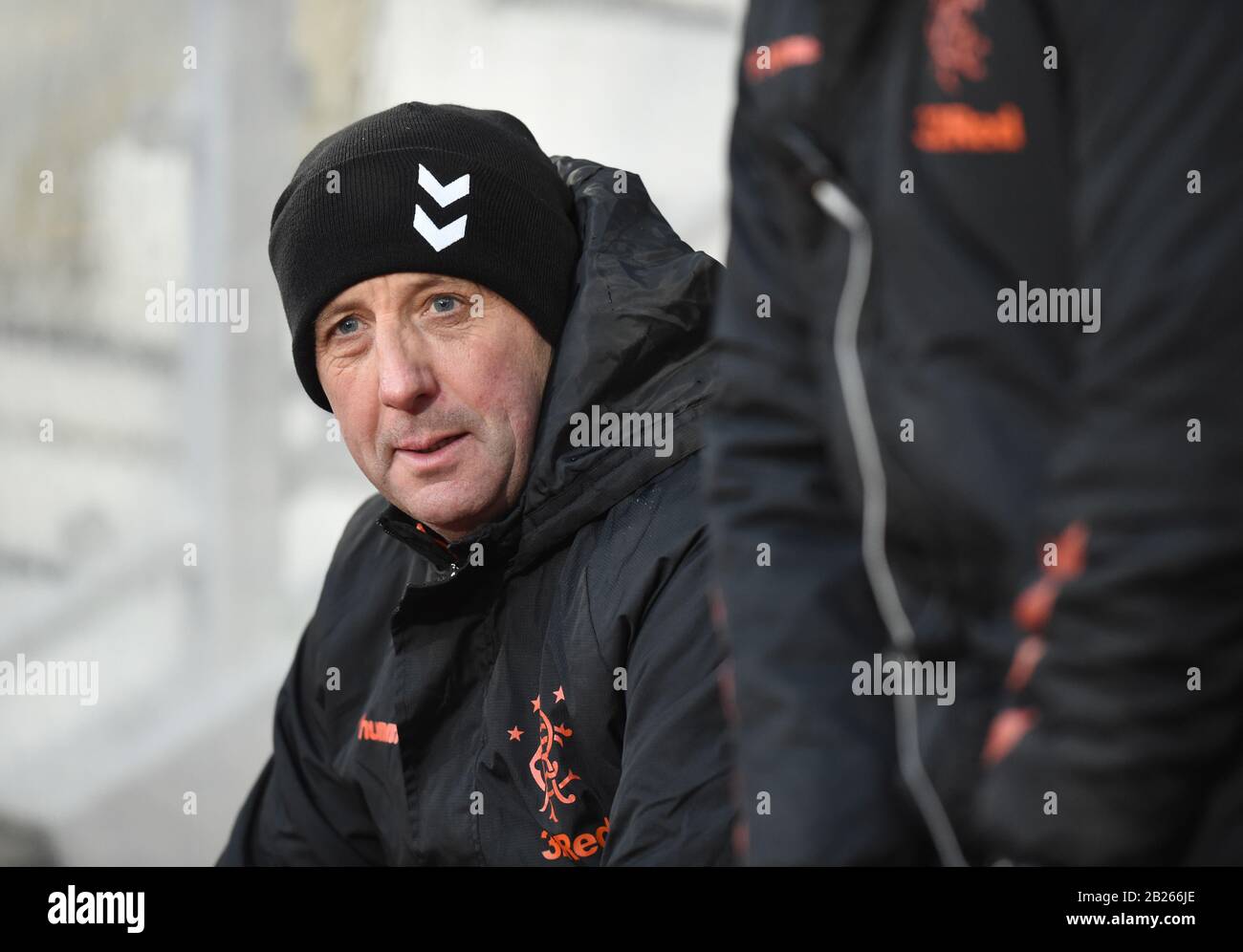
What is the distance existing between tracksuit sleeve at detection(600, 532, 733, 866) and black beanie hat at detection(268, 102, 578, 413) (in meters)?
0.41

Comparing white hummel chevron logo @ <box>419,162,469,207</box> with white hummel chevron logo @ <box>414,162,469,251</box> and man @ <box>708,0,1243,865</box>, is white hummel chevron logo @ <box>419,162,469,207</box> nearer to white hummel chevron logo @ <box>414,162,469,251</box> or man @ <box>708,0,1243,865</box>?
white hummel chevron logo @ <box>414,162,469,251</box>

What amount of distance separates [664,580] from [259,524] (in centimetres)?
179

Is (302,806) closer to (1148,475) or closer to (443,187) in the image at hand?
(443,187)

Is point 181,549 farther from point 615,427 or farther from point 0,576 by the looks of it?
point 615,427

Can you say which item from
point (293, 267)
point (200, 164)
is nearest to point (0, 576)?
point (200, 164)

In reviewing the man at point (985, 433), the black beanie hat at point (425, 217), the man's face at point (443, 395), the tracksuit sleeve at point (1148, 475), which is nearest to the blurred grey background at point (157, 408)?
the black beanie hat at point (425, 217)

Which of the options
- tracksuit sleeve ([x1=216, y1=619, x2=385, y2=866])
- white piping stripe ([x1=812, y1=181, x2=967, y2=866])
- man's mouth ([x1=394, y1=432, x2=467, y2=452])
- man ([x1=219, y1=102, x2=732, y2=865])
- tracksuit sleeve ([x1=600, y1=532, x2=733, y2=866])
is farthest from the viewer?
tracksuit sleeve ([x1=216, y1=619, x2=385, y2=866])

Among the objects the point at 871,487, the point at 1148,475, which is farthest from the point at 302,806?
the point at 1148,475

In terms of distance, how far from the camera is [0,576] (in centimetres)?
314

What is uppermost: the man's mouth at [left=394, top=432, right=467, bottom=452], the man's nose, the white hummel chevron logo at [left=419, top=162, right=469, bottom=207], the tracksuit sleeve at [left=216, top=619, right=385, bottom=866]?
the white hummel chevron logo at [left=419, top=162, right=469, bottom=207]

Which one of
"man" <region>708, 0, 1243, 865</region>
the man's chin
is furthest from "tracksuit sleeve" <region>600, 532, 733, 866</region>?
"man" <region>708, 0, 1243, 865</region>

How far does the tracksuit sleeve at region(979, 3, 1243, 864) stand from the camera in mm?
741

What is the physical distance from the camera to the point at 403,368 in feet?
5.44
